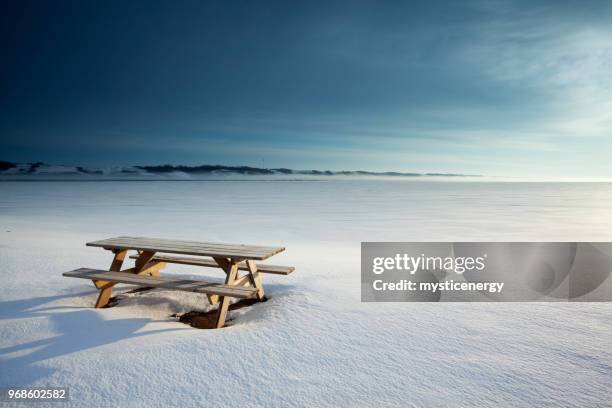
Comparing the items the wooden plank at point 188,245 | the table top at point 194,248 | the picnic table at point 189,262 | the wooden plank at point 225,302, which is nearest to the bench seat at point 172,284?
the picnic table at point 189,262

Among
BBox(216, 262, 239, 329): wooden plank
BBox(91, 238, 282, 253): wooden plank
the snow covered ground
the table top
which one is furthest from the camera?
BBox(91, 238, 282, 253): wooden plank

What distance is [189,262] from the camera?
4.91 m

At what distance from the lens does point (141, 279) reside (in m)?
3.90

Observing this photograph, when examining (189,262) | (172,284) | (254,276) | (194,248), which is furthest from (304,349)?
(189,262)

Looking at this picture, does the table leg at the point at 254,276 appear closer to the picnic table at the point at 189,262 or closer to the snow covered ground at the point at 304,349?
the picnic table at the point at 189,262

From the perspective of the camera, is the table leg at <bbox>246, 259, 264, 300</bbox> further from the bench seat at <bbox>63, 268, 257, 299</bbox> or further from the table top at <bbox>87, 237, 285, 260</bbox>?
the bench seat at <bbox>63, 268, 257, 299</bbox>

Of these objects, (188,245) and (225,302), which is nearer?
(225,302)

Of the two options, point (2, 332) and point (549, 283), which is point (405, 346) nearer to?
point (549, 283)

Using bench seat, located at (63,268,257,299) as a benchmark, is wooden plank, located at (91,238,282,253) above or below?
above

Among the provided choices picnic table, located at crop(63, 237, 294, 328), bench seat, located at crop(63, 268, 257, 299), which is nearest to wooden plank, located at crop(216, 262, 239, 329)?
picnic table, located at crop(63, 237, 294, 328)

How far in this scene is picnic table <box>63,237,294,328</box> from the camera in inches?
147

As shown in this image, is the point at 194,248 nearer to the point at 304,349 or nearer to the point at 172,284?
the point at 172,284

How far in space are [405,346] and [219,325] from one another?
1.79m

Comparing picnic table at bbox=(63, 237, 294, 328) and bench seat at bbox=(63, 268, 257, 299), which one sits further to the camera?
picnic table at bbox=(63, 237, 294, 328)
